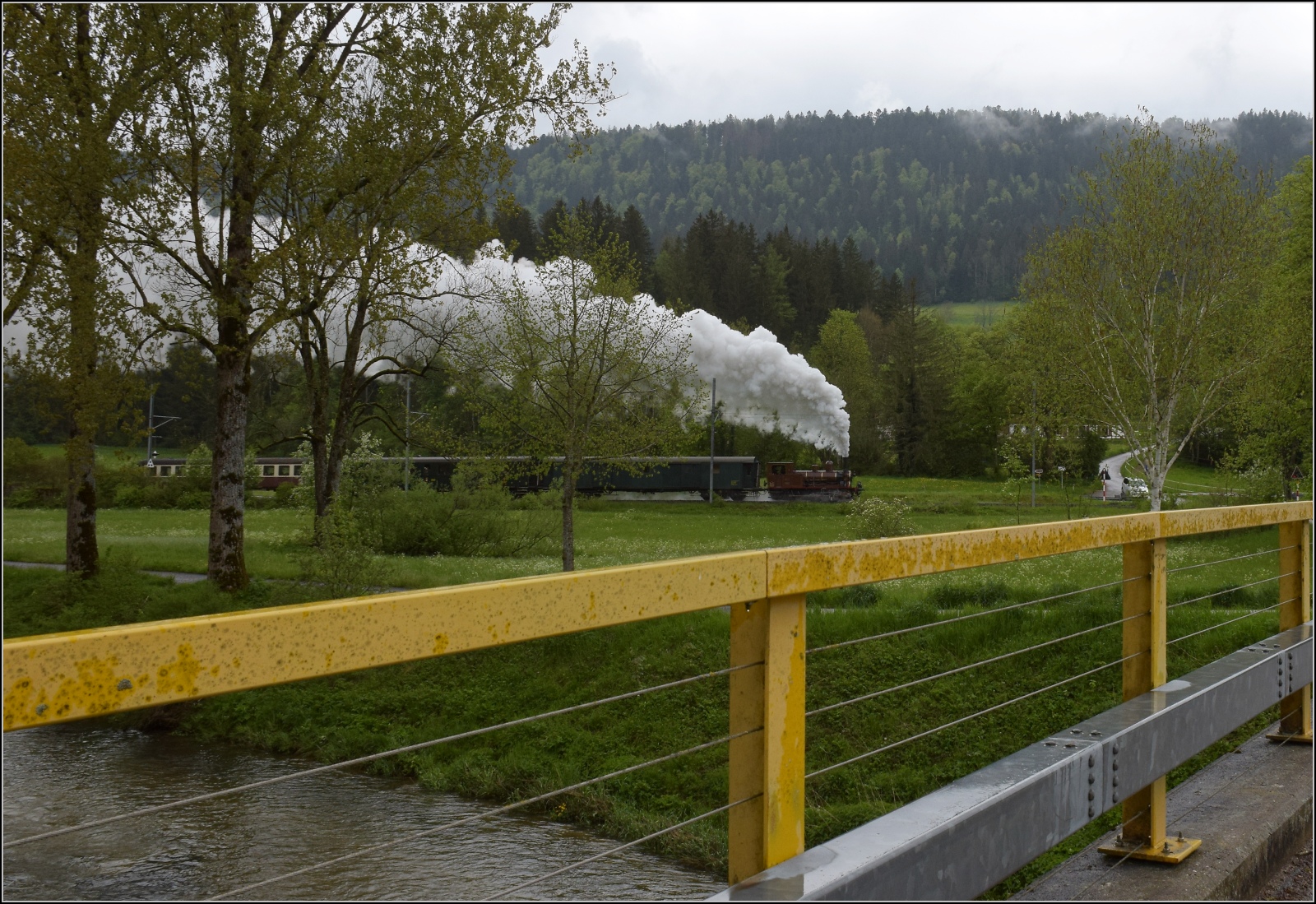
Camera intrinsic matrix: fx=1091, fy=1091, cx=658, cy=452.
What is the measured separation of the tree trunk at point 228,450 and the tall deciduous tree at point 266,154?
0.01 m

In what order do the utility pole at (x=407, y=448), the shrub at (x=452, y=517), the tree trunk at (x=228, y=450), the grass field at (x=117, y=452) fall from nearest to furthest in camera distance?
the grass field at (x=117, y=452), the tree trunk at (x=228, y=450), the utility pole at (x=407, y=448), the shrub at (x=452, y=517)

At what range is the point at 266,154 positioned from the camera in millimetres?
8797

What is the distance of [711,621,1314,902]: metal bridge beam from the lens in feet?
5.89

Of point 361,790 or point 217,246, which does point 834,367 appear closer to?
point 217,246

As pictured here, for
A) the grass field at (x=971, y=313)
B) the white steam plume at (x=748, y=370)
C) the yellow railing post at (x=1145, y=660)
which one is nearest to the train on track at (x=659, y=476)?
the white steam plume at (x=748, y=370)

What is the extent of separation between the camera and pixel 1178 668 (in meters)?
10.8

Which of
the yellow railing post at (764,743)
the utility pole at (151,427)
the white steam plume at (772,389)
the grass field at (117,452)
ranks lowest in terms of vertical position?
the yellow railing post at (764,743)

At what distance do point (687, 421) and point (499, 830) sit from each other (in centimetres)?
622

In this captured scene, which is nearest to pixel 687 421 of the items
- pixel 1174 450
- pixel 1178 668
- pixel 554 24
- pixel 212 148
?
pixel 554 24

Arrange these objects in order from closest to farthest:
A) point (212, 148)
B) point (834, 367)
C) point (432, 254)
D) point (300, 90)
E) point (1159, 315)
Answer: point (212, 148) → point (300, 90) → point (834, 367) → point (432, 254) → point (1159, 315)

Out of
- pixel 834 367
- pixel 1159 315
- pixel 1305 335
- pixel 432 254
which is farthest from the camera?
pixel 1159 315

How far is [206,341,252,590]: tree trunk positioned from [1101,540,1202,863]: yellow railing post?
726 centimetres

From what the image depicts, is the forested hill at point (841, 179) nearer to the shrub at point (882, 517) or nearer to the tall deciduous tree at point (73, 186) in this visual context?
the shrub at point (882, 517)

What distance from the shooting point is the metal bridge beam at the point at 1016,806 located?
1794mm
